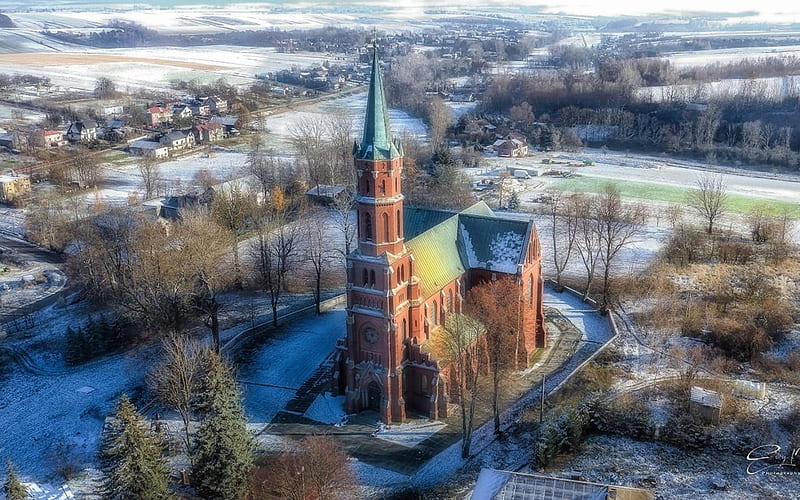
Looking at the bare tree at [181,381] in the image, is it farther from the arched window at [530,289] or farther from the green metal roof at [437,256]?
the arched window at [530,289]

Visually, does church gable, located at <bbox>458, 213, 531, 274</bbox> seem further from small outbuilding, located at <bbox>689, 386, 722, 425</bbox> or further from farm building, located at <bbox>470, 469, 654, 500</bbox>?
farm building, located at <bbox>470, 469, 654, 500</bbox>

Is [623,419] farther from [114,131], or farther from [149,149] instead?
[114,131]

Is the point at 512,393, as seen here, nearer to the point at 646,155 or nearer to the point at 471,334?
the point at 471,334

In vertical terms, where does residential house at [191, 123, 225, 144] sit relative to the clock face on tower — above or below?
above

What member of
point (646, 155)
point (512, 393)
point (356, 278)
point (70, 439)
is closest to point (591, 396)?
point (512, 393)

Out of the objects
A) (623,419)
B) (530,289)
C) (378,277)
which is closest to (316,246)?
(530,289)

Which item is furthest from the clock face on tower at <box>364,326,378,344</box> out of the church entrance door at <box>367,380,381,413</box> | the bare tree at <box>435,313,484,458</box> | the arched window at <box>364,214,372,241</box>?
the arched window at <box>364,214,372,241</box>
